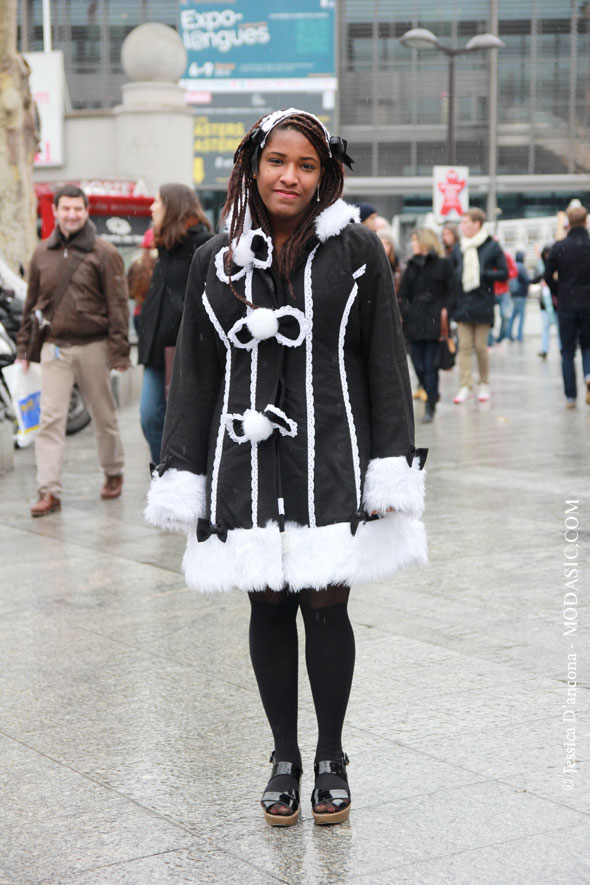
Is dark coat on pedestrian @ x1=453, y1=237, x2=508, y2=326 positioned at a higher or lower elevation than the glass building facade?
lower

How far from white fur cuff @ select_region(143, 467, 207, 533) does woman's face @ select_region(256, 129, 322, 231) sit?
0.72 metres

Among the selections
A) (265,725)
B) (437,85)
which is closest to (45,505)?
(265,725)

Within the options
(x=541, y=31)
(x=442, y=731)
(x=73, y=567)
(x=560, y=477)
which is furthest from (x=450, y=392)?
(x=541, y=31)

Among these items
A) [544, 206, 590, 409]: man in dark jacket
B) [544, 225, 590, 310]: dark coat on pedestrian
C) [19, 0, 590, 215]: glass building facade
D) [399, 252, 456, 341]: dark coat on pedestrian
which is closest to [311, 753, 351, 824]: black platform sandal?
[399, 252, 456, 341]: dark coat on pedestrian

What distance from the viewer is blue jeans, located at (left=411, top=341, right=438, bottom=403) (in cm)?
1262

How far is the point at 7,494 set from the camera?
9.09 metres

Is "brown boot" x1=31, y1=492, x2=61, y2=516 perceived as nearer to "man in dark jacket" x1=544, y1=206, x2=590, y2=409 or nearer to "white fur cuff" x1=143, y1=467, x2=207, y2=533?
"white fur cuff" x1=143, y1=467, x2=207, y2=533

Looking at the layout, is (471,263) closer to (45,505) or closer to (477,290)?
(477,290)

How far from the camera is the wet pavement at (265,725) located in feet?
10.8

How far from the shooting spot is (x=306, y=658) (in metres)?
3.54

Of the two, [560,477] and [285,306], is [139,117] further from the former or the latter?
[285,306]

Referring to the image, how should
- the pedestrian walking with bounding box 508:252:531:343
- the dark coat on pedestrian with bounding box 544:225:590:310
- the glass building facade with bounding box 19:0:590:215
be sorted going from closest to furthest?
1. the dark coat on pedestrian with bounding box 544:225:590:310
2. the pedestrian walking with bounding box 508:252:531:343
3. the glass building facade with bounding box 19:0:590:215

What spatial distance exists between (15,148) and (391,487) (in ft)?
40.9

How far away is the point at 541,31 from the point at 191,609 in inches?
1882
